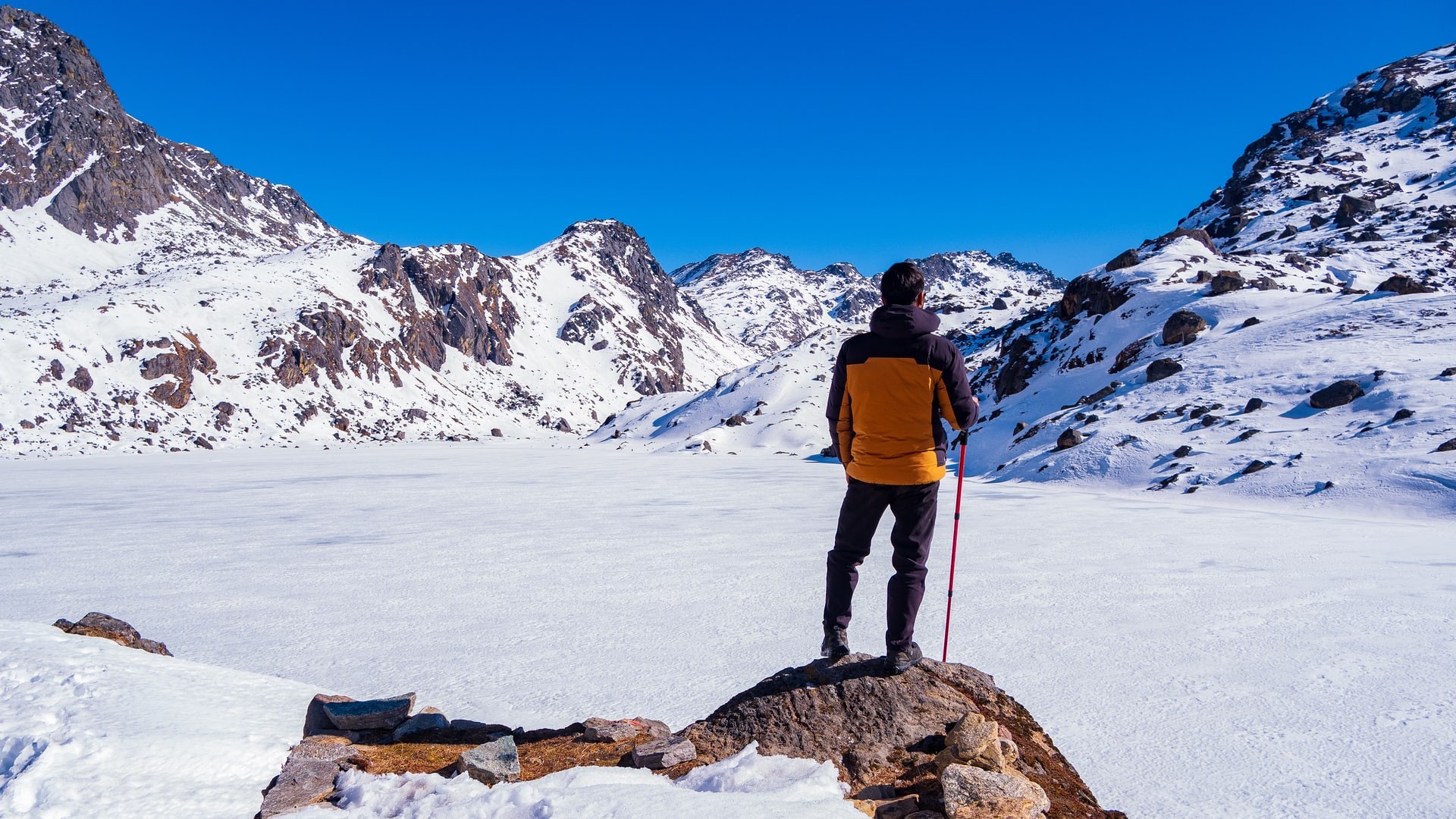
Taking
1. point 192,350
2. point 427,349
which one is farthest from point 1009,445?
point 427,349

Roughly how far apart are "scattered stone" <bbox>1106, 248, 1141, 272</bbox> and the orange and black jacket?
1815 inches

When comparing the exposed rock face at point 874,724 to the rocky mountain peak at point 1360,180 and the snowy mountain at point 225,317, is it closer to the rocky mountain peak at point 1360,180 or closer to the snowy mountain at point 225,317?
the rocky mountain peak at point 1360,180

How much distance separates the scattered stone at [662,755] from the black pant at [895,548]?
3.96ft

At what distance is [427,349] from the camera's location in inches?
4400

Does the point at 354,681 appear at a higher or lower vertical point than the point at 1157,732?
lower

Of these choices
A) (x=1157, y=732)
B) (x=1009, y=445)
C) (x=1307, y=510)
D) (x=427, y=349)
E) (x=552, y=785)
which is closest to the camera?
(x=552, y=785)

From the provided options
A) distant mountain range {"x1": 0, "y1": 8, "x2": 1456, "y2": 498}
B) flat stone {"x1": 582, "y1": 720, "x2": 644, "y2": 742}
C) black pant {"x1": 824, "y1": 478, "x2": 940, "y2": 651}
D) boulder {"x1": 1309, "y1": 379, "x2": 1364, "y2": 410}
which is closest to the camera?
flat stone {"x1": 582, "y1": 720, "x2": 644, "y2": 742}

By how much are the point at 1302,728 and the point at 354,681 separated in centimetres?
624

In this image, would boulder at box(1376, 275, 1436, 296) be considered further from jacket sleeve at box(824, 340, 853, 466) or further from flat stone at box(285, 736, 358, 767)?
flat stone at box(285, 736, 358, 767)

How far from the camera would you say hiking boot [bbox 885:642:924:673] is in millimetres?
4078

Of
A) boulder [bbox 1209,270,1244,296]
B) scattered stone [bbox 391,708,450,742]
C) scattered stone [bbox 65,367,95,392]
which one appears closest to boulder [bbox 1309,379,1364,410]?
boulder [bbox 1209,270,1244,296]

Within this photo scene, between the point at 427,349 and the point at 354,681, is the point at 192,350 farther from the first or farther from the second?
the point at 354,681

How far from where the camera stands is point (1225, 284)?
35.5 meters

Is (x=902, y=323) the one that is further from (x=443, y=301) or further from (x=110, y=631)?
(x=443, y=301)
